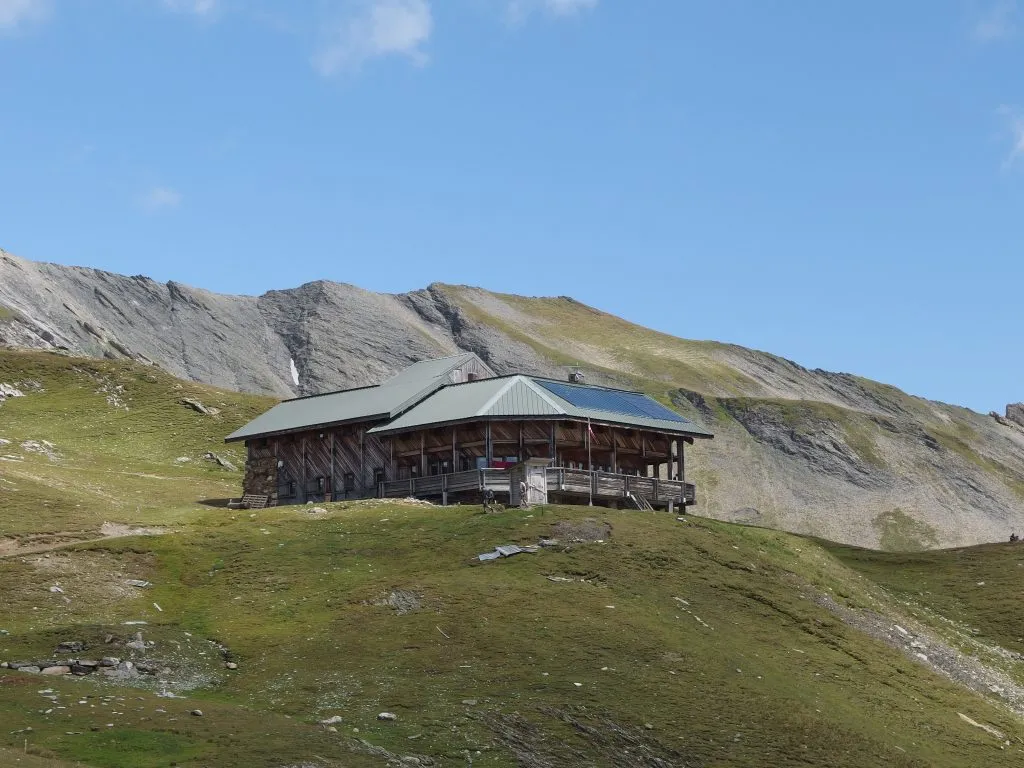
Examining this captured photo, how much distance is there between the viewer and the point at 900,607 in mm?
64062

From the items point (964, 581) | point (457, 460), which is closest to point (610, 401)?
point (457, 460)

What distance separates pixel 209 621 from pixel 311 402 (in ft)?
150

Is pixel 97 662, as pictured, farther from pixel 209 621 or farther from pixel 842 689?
pixel 842 689

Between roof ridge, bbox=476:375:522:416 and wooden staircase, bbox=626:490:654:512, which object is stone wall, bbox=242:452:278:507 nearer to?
roof ridge, bbox=476:375:522:416

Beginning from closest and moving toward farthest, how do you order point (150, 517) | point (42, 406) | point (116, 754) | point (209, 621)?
point (116, 754) < point (209, 621) < point (150, 517) < point (42, 406)

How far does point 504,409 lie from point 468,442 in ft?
12.6

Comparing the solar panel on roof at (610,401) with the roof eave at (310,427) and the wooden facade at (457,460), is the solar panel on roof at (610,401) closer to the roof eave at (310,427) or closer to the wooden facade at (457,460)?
the wooden facade at (457,460)

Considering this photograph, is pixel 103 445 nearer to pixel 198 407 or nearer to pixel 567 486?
pixel 198 407

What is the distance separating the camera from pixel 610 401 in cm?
7950

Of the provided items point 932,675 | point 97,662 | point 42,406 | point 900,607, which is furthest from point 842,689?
point 42,406

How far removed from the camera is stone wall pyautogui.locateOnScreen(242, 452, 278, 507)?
8819 cm

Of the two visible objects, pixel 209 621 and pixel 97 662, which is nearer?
pixel 97 662

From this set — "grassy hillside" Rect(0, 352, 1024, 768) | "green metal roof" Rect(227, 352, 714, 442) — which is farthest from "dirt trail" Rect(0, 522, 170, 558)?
"green metal roof" Rect(227, 352, 714, 442)

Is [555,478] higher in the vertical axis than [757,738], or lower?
higher
